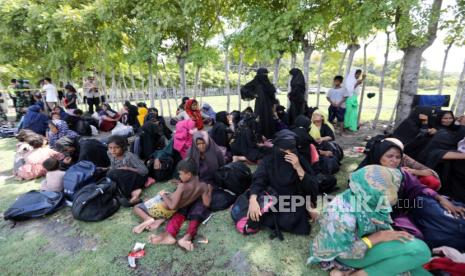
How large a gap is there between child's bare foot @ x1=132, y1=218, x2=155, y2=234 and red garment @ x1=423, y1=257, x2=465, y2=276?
2.83m

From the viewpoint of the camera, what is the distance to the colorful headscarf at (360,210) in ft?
6.36

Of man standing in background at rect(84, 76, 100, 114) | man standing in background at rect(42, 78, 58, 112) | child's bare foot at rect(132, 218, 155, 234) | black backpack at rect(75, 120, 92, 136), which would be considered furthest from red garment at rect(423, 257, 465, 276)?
man standing in background at rect(42, 78, 58, 112)

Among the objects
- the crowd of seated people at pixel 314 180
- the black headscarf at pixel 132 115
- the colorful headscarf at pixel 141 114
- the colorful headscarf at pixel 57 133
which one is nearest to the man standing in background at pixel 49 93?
the black headscarf at pixel 132 115

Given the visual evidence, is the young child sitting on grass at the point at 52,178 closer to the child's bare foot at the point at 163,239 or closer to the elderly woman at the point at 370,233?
the child's bare foot at the point at 163,239

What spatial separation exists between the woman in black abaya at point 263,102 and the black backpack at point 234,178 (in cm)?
162

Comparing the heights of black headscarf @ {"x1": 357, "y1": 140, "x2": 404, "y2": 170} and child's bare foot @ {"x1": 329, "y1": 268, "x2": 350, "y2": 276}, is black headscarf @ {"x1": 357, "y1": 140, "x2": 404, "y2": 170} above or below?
above

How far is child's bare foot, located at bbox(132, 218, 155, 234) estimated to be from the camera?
298cm

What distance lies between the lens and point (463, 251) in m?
2.23

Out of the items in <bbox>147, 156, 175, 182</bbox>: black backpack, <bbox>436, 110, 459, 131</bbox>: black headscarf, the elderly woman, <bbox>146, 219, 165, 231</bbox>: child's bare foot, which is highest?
<bbox>436, 110, 459, 131</bbox>: black headscarf

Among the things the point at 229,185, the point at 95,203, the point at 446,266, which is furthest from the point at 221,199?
the point at 446,266

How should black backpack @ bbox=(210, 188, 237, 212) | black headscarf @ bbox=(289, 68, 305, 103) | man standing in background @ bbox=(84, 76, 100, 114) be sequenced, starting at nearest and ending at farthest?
1. black backpack @ bbox=(210, 188, 237, 212)
2. black headscarf @ bbox=(289, 68, 305, 103)
3. man standing in background @ bbox=(84, 76, 100, 114)

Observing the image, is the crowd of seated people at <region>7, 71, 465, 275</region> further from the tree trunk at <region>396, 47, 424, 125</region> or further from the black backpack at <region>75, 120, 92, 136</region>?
the black backpack at <region>75, 120, 92, 136</region>

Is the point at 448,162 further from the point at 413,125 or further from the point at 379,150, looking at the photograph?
the point at 413,125

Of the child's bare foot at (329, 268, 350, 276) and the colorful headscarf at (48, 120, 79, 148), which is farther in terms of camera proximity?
the colorful headscarf at (48, 120, 79, 148)
